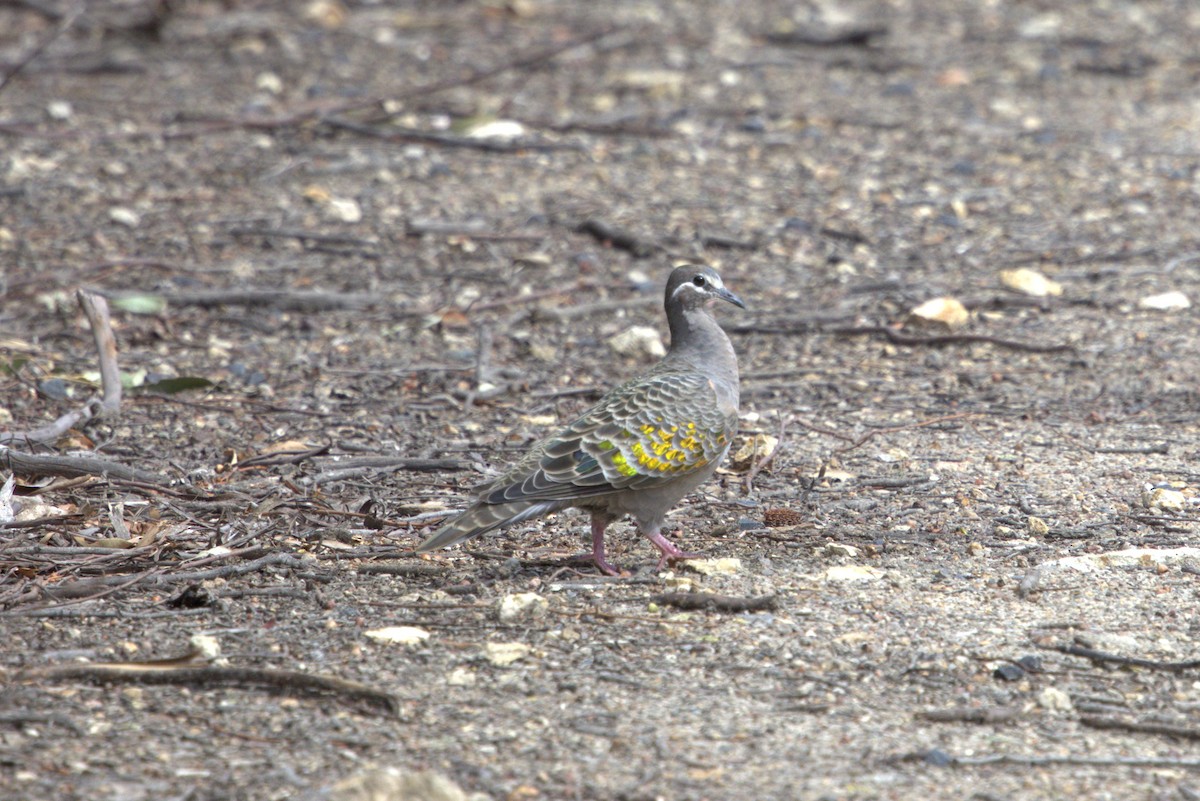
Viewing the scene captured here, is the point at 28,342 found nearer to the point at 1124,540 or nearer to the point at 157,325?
the point at 157,325

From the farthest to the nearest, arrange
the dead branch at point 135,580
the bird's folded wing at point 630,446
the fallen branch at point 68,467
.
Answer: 1. the fallen branch at point 68,467
2. the bird's folded wing at point 630,446
3. the dead branch at point 135,580

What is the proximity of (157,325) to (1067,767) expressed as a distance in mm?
5476

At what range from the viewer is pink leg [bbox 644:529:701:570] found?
4.95 meters

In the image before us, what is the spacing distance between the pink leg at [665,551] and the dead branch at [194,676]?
4.56ft

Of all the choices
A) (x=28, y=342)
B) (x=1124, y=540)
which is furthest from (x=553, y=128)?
(x=1124, y=540)

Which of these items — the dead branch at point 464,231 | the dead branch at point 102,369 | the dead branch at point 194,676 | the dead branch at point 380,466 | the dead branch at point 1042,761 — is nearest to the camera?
the dead branch at point 1042,761

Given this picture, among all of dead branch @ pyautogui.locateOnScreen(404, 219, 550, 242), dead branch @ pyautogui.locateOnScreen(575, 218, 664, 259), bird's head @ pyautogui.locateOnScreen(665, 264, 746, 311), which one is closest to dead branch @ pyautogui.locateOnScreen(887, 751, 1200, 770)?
bird's head @ pyautogui.locateOnScreen(665, 264, 746, 311)

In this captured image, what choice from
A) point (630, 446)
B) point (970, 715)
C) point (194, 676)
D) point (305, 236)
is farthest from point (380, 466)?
point (305, 236)

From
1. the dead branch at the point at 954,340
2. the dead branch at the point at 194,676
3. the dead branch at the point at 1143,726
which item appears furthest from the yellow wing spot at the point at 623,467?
the dead branch at the point at 954,340

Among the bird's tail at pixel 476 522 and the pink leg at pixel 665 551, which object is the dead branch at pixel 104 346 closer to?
the bird's tail at pixel 476 522

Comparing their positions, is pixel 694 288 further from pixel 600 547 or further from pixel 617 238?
pixel 617 238

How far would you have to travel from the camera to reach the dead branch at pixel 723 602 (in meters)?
4.47

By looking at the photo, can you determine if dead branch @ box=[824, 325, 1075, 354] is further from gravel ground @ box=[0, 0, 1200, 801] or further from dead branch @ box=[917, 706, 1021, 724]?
dead branch @ box=[917, 706, 1021, 724]

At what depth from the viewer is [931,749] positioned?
3.64 metres
